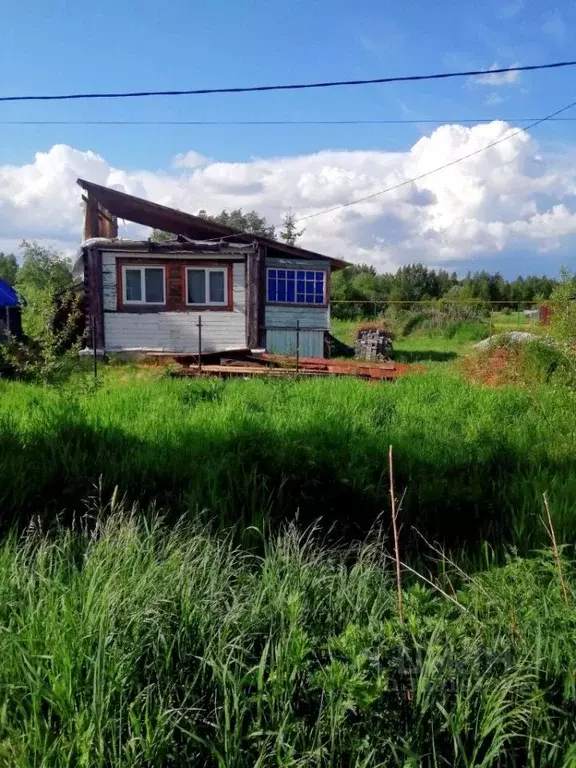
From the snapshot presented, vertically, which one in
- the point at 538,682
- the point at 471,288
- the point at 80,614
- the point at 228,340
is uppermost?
the point at 471,288

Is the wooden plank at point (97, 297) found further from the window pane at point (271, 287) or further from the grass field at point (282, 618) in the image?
the grass field at point (282, 618)

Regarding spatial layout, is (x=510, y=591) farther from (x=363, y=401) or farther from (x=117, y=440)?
(x=363, y=401)

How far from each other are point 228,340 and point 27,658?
52.4 feet

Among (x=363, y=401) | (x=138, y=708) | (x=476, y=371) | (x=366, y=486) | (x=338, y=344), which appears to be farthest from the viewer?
(x=338, y=344)

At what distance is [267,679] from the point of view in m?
2.37

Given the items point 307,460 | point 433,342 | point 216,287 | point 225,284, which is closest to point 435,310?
point 433,342

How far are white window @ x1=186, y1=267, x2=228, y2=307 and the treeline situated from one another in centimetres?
2414

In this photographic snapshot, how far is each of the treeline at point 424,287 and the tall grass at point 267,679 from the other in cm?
3939

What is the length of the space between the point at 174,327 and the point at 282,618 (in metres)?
15.9

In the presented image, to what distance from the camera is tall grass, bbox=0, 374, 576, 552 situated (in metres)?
4.90

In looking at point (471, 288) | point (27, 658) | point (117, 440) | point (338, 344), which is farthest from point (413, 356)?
point (471, 288)

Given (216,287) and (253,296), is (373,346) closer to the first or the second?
(253,296)

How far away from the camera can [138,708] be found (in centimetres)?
219

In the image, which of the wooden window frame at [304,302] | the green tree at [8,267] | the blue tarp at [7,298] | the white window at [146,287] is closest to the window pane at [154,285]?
the white window at [146,287]
